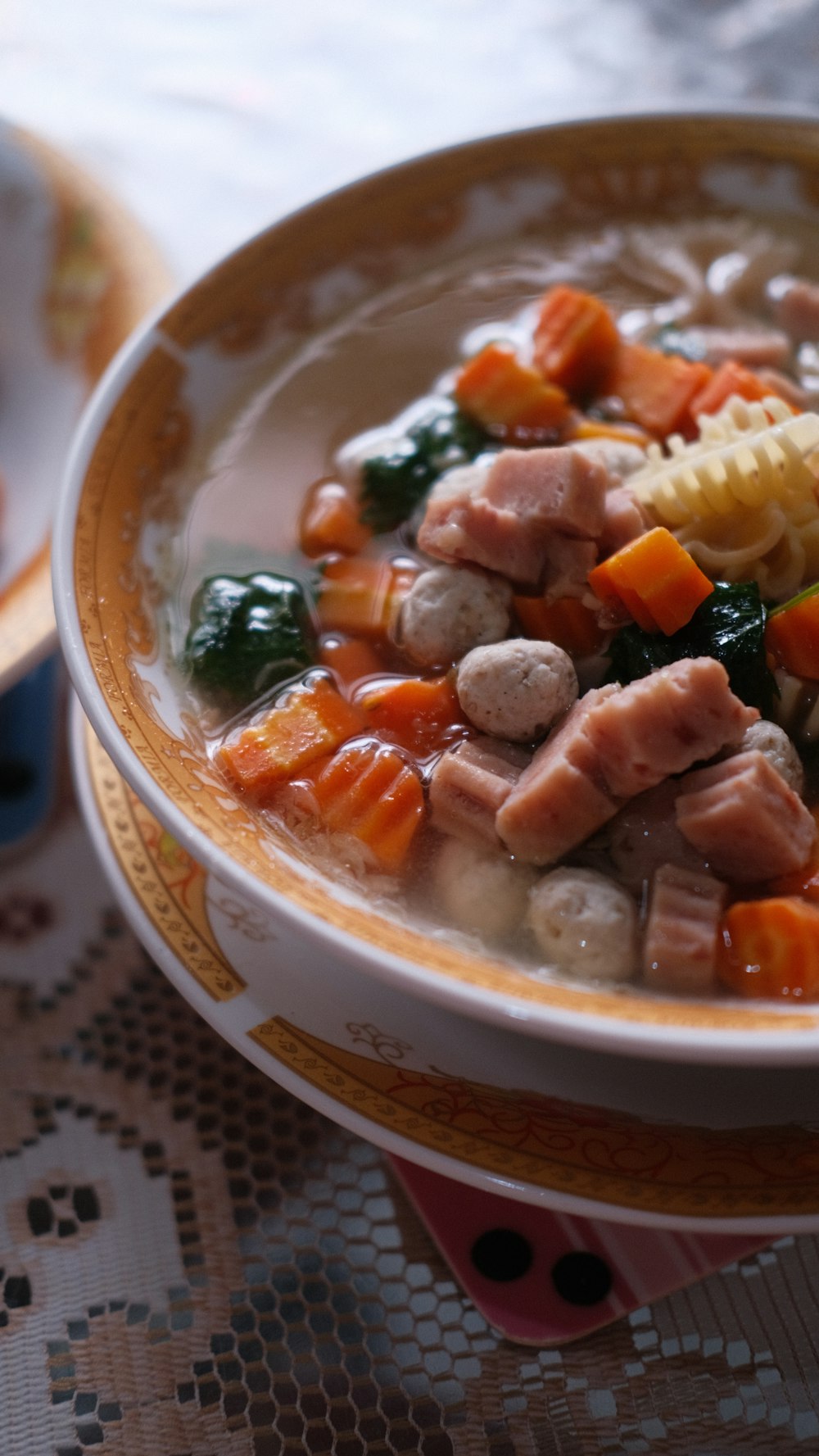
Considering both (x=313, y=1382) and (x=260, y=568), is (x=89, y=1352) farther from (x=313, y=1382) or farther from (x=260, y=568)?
(x=260, y=568)

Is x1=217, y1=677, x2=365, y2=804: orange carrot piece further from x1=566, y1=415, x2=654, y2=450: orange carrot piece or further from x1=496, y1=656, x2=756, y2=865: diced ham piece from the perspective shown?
x1=566, y1=415, x2=654, y2=450: orange carrot piece

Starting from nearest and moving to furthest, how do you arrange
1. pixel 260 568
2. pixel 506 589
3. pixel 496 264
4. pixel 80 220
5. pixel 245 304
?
pixel 506 589
pixel 260 568
pixel 245 304
pixel 496 264
pixel 80 220

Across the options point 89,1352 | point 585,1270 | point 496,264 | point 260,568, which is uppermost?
point 496,264

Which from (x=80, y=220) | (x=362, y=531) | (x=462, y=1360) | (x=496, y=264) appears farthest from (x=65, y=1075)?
(x=80, y=220)

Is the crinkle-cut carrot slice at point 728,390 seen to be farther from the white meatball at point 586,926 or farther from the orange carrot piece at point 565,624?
the white meatball at point 586,926

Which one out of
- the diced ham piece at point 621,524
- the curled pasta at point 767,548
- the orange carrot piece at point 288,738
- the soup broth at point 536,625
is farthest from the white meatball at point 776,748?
the orange carrot piece at point 288,738

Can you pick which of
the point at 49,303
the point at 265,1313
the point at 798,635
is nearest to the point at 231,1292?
the point at 265,1313

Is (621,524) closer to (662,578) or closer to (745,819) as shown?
(662,578)
